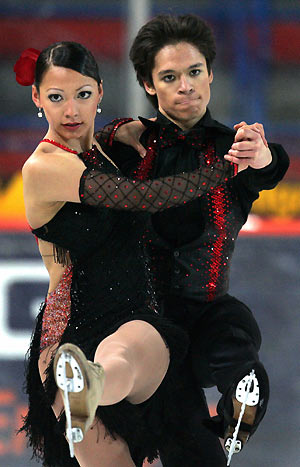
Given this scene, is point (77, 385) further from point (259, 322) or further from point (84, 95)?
point (259, 322)

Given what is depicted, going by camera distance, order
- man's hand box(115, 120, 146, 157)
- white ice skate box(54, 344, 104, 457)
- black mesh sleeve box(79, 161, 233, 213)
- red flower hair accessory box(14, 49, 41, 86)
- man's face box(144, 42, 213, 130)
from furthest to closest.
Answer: man's hand box(115, 120, 146, 157) → man's face box(144, 42, 213, 130) → red flower hair accessory box(14, 49, 41, 86) → black mesh sleeve box(79, 161, 233, 213) → white ice skate box(54, 344, 104, 457)

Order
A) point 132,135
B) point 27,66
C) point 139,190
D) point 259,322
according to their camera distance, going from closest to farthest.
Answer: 1. point 139,190
2. point 27,66
3. point 132,135
4. point 259,322

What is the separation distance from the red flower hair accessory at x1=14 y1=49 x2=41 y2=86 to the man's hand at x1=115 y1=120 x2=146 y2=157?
1.54 feet

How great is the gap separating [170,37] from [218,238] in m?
0.72

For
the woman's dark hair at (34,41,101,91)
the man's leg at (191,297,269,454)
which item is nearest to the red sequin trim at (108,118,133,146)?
the woman's dark hair at (34,41,101,91)

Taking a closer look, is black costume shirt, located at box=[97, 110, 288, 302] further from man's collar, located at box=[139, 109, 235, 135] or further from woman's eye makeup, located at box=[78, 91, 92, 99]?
woman's eye makeup, located at box=[78, 91, 92, 99]

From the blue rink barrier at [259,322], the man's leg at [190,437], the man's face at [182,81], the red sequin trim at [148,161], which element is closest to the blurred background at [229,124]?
the blue rink barrier at [259,322]

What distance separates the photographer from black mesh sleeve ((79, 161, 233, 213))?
8.55 ft

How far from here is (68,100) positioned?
267cm

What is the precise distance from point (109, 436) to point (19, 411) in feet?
4.53

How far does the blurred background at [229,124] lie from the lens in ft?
13.1

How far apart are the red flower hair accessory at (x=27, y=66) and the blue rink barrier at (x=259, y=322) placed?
176cm

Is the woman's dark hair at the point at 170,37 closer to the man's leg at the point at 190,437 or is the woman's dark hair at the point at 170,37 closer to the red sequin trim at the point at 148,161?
the red sequin trim at the point at 148,161

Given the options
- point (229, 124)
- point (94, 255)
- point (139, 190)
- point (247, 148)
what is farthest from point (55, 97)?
point (229, 124)
